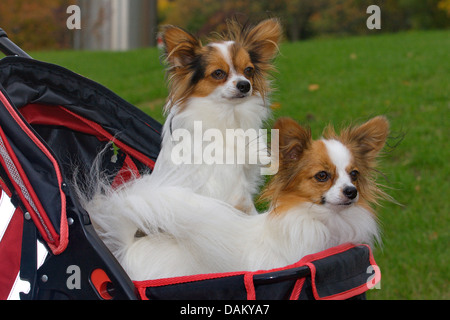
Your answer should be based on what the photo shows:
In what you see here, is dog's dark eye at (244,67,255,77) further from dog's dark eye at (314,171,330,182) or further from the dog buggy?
the dog buggy

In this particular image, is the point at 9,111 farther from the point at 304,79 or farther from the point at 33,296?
the point at 304,79

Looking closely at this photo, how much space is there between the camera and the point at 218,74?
2.42 meters

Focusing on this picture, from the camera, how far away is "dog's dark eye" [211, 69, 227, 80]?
241 centimetres

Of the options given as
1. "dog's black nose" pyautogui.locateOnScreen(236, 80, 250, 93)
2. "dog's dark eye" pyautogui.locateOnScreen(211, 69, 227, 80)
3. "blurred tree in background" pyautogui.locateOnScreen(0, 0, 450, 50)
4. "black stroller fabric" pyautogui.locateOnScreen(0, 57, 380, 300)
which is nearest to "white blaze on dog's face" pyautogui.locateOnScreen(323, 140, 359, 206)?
"black stroller fabric" pyautogui.locateOnScreen(0, 57, 380, 300)

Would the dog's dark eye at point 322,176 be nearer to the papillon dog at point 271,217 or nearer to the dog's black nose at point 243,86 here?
the papillon dog at point 271,217

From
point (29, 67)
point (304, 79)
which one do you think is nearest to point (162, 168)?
point (29, 67)

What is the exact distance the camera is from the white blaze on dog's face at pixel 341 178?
1964 mm

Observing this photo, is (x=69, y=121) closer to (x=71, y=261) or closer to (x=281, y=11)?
(x=71, y=261)

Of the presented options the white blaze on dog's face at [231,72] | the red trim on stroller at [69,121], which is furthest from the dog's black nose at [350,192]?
the red trim on stroller at [69,121]

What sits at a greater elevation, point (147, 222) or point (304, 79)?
point (304, 79)

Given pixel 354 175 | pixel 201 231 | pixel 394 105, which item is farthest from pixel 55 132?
pixel 394 105

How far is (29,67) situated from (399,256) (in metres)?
2.58

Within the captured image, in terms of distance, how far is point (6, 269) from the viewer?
6.09 ft

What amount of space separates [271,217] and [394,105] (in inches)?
157
